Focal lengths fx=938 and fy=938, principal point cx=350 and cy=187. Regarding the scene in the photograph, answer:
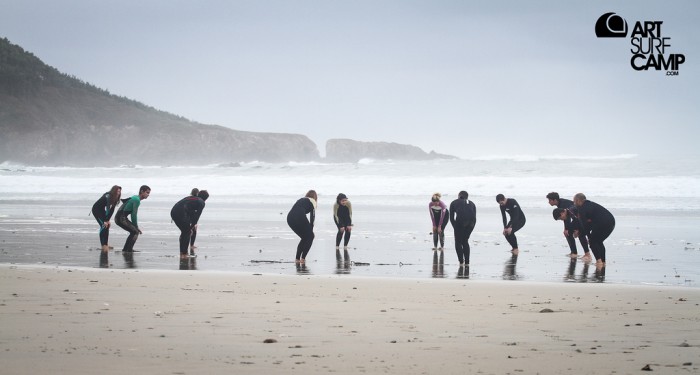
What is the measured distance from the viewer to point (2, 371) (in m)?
6.43

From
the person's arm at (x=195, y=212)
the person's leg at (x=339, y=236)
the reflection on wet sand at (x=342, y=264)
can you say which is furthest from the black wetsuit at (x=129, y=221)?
the person's leg at (x=339, y=236)

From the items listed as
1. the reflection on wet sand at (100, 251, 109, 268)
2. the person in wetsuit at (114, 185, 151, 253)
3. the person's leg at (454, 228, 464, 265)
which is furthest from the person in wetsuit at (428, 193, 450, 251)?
the reflection on wet sand at (100, 251, 109, 268)

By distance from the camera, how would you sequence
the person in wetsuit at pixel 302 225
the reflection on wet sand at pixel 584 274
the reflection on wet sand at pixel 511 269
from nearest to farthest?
the reflection on wet sand at pixel 584 274 < the reflection on wet sand at pixel 511 269 < the person in wetsuit at pixel 302 225

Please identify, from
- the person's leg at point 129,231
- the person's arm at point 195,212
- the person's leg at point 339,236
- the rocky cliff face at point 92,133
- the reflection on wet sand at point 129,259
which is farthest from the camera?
the rocky cliff face at point 92,133

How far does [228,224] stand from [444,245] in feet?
28.4

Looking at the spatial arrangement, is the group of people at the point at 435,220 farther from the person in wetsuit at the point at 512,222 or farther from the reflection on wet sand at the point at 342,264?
the reflection on wet sand at the point at 342,264

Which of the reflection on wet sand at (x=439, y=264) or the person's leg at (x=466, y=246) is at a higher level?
the person's leg at (x=466, y=246)

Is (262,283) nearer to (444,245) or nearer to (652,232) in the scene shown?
(444,245)

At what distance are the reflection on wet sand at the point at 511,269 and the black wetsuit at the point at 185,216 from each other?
5944 millimetres

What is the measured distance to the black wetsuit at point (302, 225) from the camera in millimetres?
16797

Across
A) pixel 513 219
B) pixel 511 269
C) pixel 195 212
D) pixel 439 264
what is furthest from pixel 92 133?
pixel 511 269

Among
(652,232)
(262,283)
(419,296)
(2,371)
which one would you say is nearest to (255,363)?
(2,371)

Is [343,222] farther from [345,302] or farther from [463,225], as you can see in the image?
[345,302]

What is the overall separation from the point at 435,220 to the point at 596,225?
4.27 metres
